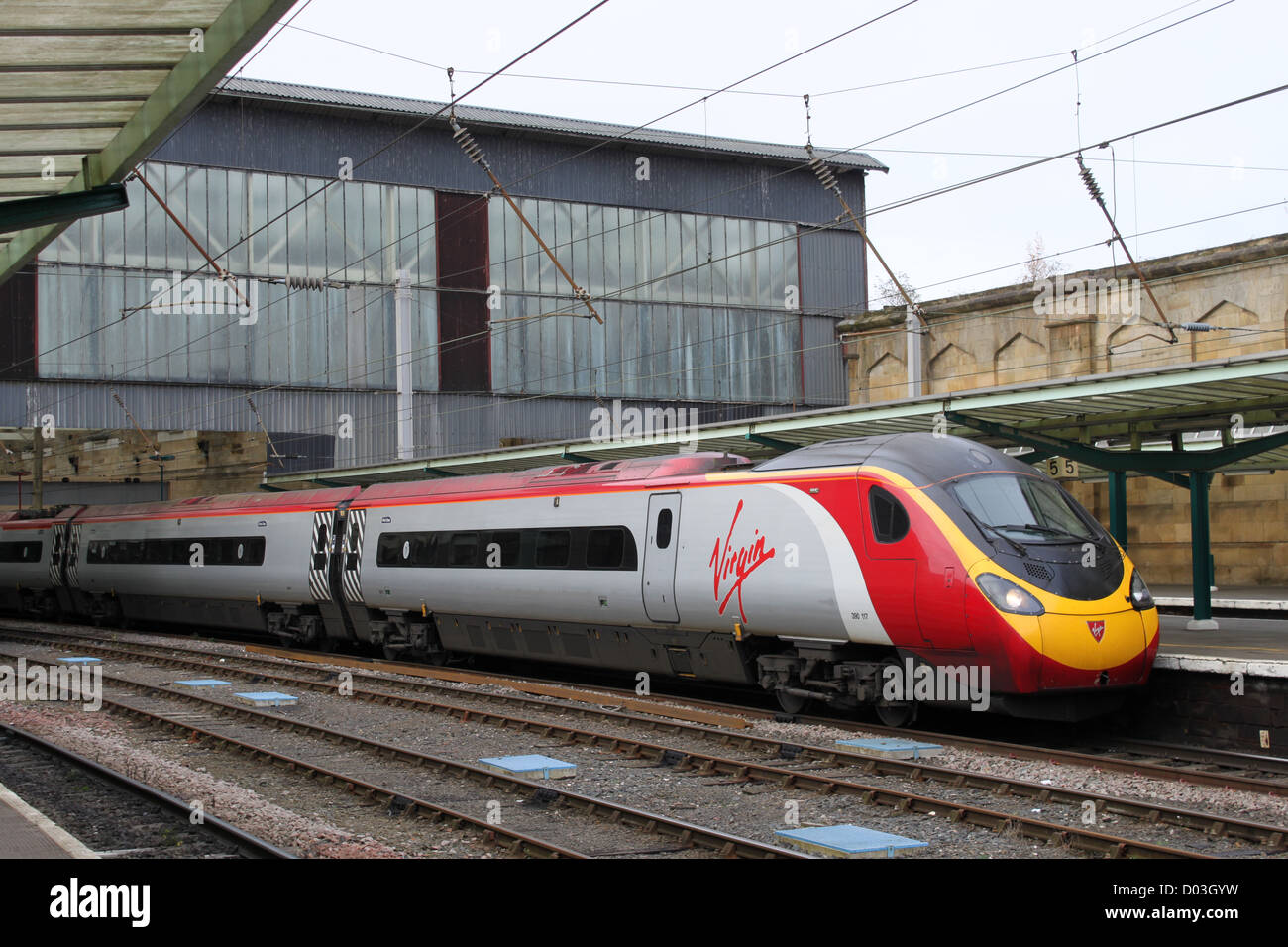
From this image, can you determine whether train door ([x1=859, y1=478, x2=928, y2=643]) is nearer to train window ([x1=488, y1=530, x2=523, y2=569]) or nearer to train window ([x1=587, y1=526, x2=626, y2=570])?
train window ([x1=587, y1=526, x2=626, y2=570])

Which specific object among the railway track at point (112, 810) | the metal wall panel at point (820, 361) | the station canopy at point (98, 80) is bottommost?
the railway track at point (112, 810)

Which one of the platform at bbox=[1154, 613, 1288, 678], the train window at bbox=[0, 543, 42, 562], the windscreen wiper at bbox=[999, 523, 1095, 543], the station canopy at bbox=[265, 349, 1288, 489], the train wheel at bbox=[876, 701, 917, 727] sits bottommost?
the train wheel at bbox=[876, 701, 917, 727]

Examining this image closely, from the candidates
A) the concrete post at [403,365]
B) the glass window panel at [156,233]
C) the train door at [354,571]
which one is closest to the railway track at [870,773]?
the train door at [354,571]

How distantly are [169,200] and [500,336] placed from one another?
A: 10919 millimetres

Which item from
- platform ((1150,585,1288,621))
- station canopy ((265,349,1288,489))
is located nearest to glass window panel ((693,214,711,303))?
platform ((1150,585,1288,621))

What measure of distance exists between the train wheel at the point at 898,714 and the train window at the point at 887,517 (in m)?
1.92

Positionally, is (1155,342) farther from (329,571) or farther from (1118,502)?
(329,571)

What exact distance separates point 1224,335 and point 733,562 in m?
20.8

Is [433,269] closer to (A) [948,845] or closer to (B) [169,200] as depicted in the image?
(B) [169,200]

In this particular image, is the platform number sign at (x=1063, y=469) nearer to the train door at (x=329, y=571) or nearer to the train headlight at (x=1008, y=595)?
the train headlight at (x=1008, y=595)

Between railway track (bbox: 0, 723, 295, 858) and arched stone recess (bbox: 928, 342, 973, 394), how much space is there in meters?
28.4

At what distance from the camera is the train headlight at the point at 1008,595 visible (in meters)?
11.6

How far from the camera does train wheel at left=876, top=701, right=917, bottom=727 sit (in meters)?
13.4

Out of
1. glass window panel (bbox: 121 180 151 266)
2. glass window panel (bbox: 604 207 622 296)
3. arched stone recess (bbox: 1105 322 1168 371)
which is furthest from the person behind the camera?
glass window panel (bbox: 604 207 622 296)
